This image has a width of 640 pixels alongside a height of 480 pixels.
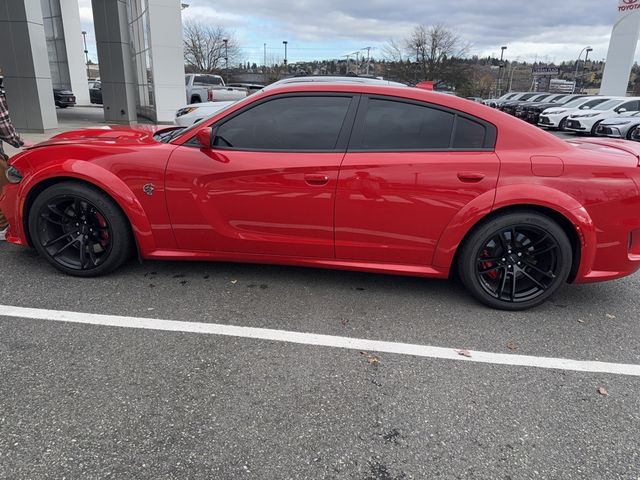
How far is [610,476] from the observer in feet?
6.66

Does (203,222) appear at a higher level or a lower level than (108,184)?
lower

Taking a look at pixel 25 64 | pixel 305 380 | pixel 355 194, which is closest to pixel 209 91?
pixel 25 64

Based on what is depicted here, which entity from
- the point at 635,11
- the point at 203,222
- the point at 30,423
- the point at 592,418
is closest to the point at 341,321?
the point at 203,222

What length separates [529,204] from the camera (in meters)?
3.29

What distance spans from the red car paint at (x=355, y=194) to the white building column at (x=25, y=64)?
35.6 ft

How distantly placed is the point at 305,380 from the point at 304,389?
0.08m

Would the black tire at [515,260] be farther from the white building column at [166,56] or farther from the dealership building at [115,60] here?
the white building column at [166,56]

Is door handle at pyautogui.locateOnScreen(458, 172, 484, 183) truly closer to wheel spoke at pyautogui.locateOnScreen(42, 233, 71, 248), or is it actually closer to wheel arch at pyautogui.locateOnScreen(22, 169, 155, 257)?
wheel arch at pyautogui.locateOnScreen(22, 169, 155, 257)

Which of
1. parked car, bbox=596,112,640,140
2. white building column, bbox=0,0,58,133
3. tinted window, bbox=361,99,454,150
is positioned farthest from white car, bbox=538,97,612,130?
white building column, bbox=0,0,58,133

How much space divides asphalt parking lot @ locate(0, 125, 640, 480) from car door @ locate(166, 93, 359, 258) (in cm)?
49

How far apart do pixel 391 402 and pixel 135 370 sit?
1.43m

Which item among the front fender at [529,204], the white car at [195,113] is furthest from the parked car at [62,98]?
the front fender at [529,204]

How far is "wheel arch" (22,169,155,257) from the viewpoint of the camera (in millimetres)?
3541

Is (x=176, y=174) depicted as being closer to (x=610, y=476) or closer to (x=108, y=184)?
(x=108, y=184)
